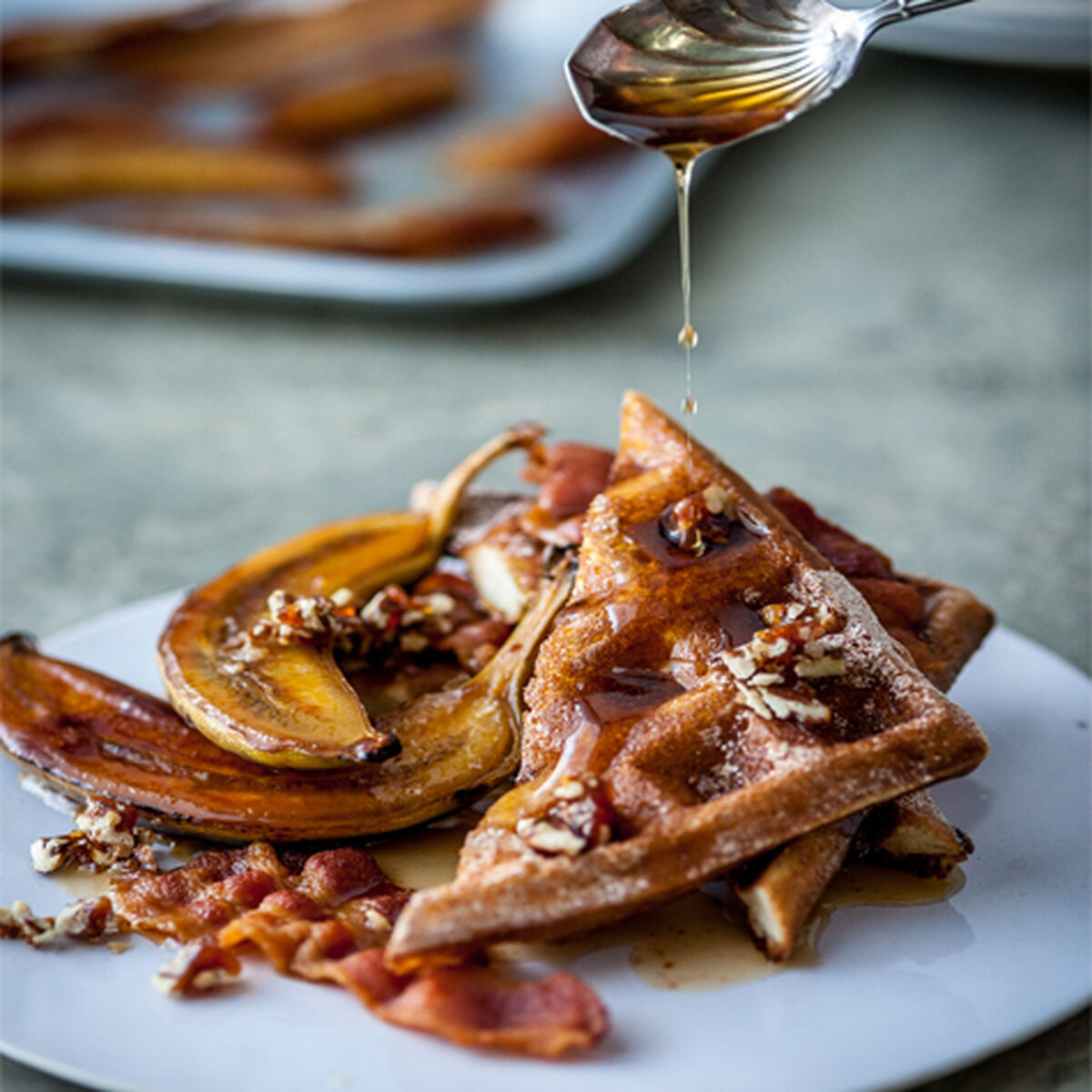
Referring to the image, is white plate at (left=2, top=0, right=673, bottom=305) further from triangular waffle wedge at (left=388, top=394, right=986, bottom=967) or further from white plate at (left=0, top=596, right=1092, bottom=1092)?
white plate at (left=0, top=596, right=1092, bottom=1092)

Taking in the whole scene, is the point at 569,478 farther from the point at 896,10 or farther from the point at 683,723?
the point at 896,10

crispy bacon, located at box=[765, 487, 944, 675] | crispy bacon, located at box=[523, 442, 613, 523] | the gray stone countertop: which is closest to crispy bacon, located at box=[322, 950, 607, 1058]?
crispy bacon, located at box=[765, 487, 944, 675]

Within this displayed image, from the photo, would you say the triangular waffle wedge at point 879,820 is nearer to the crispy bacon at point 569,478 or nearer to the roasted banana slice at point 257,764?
the crispy bacon at point 569,478

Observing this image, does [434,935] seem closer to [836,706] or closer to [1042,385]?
[836,706]

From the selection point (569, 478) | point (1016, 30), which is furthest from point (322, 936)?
point (1016, 30)

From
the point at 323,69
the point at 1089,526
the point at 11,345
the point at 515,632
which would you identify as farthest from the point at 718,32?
the point at 323,69
